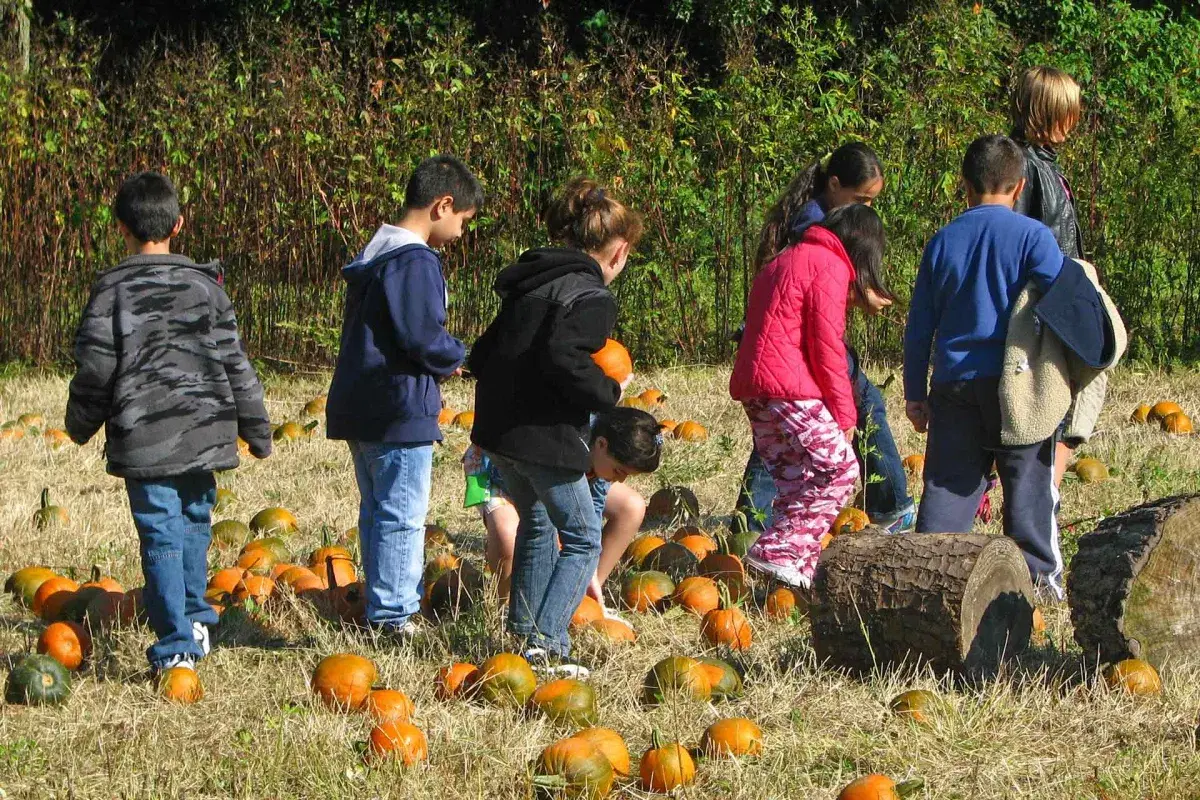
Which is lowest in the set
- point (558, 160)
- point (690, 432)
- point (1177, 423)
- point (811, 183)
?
point (690, 432)

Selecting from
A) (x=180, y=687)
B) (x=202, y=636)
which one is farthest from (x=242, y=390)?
(x=180, y=687)

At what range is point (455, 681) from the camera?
3850 millimetres

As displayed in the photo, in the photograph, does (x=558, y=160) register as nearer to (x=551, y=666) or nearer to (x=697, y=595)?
(x=697, y=595)

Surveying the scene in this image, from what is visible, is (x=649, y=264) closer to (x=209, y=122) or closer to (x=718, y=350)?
(x=718, y=350)

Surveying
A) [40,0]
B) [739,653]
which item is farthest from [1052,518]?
[40,0]

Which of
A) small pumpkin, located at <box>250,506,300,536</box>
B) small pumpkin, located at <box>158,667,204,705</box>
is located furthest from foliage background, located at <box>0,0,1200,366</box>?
small pumpkin, located at <box>158,667,204,705</box>

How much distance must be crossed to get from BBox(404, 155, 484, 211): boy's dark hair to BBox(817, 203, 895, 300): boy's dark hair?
131 cm

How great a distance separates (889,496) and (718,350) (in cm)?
418

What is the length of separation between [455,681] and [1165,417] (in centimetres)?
495

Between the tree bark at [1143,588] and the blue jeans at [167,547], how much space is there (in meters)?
2.46

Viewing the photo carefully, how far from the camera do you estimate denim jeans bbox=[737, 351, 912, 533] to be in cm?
559

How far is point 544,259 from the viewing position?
3.94 meters

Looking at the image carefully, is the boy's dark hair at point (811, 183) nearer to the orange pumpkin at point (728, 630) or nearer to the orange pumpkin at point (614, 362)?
the orange pumpkin at point (614, 362)

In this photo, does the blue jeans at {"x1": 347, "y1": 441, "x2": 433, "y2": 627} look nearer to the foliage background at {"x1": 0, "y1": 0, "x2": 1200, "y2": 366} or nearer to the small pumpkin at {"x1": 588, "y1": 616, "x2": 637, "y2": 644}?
the small pumpkin at {"x1": 588, "y1": 616, "x2": 637, "y2": 644}
